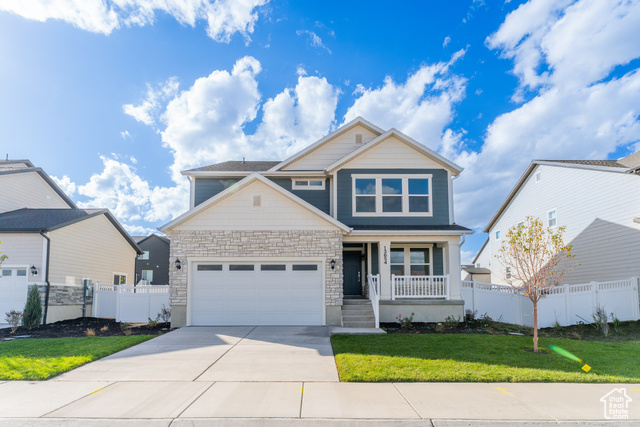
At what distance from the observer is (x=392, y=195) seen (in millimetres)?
16328

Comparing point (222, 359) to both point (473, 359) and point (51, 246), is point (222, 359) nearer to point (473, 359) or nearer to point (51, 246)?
point (473, 359)

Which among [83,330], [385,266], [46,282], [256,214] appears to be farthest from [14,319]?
[385,266]

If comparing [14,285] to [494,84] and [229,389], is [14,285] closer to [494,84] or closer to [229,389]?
[229,389]

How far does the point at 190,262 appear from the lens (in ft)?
46.5

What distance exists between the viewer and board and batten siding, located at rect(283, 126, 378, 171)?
1761cm

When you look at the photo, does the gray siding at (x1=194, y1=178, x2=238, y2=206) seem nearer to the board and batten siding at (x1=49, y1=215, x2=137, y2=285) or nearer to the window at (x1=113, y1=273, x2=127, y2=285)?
the board and batten siding at (x1=49, y1=215, x2=137, y2=285)

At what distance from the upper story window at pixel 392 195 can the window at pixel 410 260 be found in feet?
5.08

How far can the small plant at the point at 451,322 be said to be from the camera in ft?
45.8

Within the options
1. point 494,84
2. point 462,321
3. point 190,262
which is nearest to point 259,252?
point 190,262

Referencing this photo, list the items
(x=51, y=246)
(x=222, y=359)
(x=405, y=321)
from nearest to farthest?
(x=222, y=359) → (x=405, y=321) → (x=51, y=246)

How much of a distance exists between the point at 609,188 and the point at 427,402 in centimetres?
1442

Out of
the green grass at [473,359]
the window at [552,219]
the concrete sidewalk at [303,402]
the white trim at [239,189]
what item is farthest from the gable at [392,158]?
the concrete sidewalk at [303,402]

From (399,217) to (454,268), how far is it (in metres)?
2.74

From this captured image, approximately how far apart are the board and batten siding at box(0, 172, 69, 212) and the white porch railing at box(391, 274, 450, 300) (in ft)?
56.5
